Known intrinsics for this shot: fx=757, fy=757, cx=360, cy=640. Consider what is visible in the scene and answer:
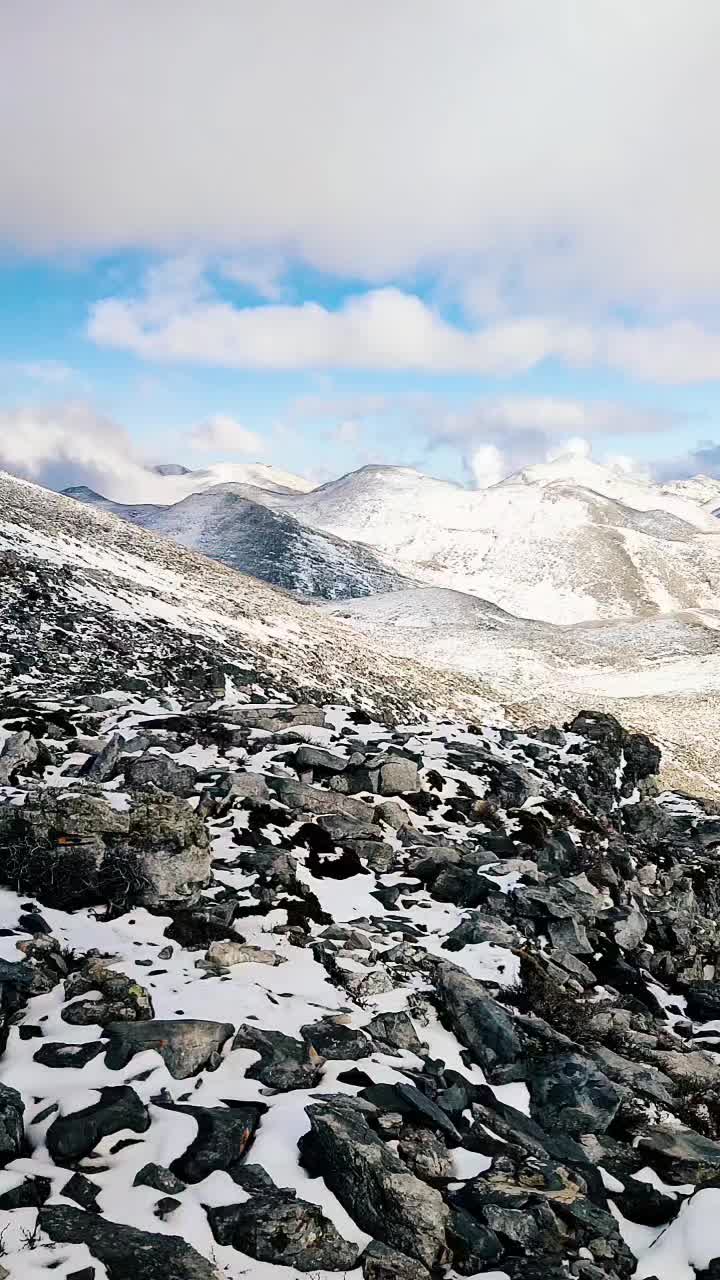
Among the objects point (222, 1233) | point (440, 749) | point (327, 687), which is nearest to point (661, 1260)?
point (222, 1233)

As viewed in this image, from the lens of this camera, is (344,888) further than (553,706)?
No

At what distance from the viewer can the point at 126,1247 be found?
6195 millimetres

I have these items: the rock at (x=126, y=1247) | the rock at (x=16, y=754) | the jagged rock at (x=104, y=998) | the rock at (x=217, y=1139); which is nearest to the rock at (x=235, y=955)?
the jagged rock at (x=104, y=998)

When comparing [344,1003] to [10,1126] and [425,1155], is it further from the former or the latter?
[10,1126]

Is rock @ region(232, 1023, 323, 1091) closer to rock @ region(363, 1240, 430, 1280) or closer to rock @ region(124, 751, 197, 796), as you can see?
rock @ region(363, 1240, 430, 1280)

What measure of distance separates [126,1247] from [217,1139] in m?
1.44

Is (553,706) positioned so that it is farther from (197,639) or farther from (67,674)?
(67,674)

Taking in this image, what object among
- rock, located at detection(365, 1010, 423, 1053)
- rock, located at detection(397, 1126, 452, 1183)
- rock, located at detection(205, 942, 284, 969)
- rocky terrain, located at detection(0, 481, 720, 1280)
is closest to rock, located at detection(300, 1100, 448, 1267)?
rocky terrain, located at detection(0, 481, 720, 1280)

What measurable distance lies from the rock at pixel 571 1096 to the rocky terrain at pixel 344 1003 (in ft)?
0.13

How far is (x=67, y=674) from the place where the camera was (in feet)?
112

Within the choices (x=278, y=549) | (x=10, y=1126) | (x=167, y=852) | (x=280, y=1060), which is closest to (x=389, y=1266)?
(x=280, y=1060)

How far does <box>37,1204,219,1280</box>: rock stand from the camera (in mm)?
6039

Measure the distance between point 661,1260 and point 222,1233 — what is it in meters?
4.44

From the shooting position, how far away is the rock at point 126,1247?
6039 millimetres
